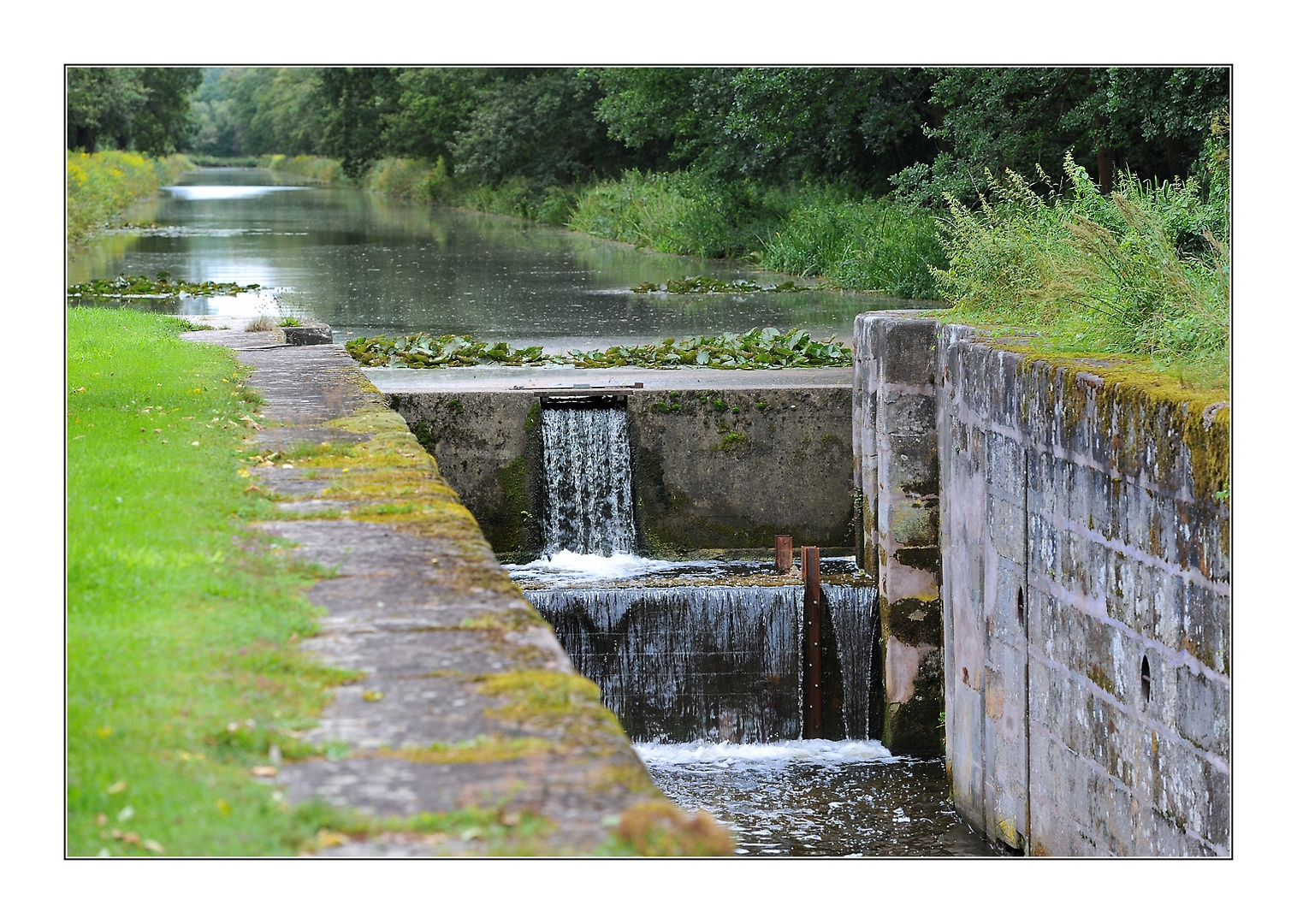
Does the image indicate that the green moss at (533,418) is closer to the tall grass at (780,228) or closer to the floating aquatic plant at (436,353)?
the floating aquatic plant at (436,353)

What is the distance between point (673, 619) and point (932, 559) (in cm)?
168

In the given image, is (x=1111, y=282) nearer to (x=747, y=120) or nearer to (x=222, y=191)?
(x=747, y=120)

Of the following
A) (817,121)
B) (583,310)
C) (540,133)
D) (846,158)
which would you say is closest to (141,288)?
(583,310)

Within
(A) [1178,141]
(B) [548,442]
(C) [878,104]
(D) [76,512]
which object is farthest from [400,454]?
(C) [878,104]

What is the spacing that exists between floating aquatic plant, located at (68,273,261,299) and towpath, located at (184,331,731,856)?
15.3 m

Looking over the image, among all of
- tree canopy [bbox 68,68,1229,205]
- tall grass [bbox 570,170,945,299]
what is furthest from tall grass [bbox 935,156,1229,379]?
tall grass [bbox 570,170,945,299]

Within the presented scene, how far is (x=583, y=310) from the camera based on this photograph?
19.9 meters

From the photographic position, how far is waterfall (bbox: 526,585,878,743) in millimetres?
9906

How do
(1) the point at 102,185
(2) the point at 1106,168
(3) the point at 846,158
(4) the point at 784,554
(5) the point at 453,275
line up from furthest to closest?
1. (1) the point at 102,185
2. (5) the point at 453,275
3. (3) the point at 846,158
4. (2) the point at 1106,168
5. (4) the point at 784,554

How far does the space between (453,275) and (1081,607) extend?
20229 millimetres

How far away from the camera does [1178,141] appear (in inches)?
711

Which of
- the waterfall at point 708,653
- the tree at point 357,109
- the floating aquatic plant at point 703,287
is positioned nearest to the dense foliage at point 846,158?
the tree at point 357,109

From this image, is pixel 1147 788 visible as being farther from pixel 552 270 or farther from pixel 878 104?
pixel 552 270

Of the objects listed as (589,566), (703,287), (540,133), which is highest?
(540,133)
